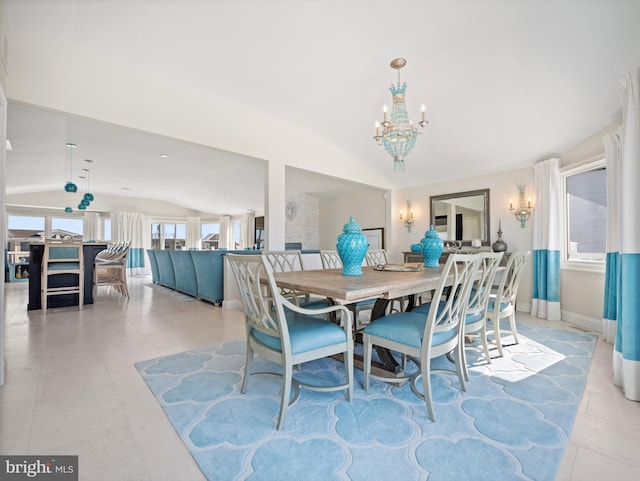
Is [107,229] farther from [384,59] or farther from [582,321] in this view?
[582,321]

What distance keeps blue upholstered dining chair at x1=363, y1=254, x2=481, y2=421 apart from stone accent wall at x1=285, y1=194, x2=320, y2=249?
5.68 metres

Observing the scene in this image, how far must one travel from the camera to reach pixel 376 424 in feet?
4.72

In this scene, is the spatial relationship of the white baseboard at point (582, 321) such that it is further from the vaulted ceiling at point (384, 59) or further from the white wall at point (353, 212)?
the white wall at point (353, 212)

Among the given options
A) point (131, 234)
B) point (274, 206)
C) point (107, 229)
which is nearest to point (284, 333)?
point (274, 206)

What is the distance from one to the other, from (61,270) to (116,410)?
131 inches

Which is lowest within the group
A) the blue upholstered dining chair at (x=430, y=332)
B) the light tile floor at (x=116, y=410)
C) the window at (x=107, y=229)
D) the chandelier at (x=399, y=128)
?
the light tile floor at (x=116, y=410)

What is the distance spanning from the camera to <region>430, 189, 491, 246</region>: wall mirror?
15.0 ft

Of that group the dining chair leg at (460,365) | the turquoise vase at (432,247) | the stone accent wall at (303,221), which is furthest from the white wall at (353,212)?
the dining chair leg at (460,365)

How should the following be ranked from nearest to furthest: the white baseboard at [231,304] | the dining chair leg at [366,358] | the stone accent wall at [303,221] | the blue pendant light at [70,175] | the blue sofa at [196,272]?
the dining chair leg at [366,358] → the white baseboard at [231,304] → the blue sofa at [196,272] → the blue pendant light at [70,175] → the stone accent wall at [303,221]

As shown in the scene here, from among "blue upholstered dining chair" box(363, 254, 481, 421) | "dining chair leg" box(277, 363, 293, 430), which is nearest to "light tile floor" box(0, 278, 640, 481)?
"dining chair leg" box(277, 363, 293, 430)

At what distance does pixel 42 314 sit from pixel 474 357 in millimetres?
5017

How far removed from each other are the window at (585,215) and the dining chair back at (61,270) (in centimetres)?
651

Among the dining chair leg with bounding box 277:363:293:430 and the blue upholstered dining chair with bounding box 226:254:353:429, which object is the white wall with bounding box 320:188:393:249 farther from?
the dining chair leg with bounding box 277:363:293:430

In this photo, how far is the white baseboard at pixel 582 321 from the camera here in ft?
10.3
